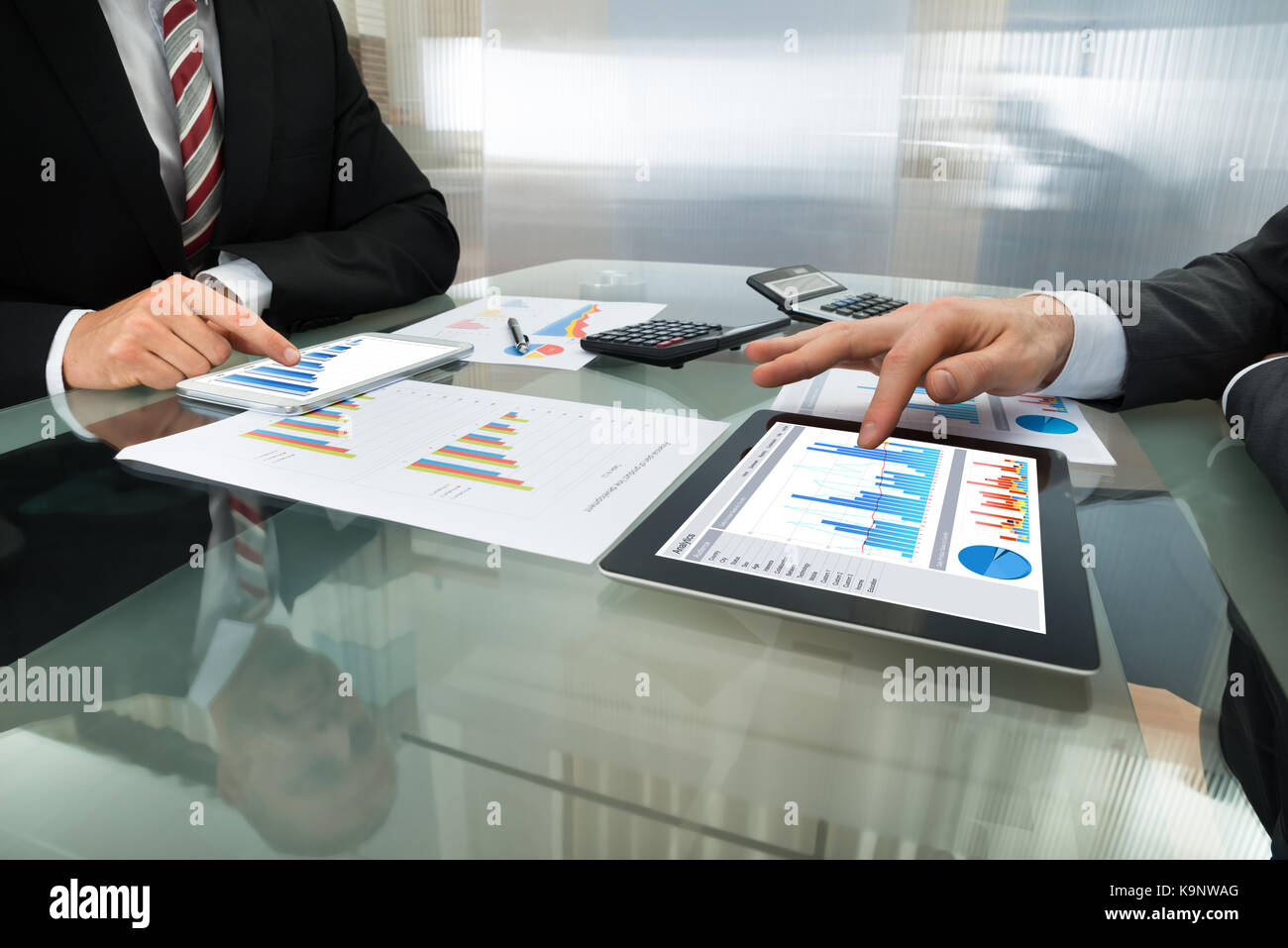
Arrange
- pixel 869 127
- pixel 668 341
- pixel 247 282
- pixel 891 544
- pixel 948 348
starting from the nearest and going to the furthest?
1. pixel 891 544
2. pixel 948 348
3. pixel 668 341
4. pixel 247 282
5. pixel 869 127

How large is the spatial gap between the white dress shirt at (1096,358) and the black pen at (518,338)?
52cm

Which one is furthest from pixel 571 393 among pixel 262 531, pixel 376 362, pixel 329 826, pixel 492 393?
pixel 329 826

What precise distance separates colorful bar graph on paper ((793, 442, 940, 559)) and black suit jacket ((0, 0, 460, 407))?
2.33 ft

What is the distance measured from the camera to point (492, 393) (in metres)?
0.71

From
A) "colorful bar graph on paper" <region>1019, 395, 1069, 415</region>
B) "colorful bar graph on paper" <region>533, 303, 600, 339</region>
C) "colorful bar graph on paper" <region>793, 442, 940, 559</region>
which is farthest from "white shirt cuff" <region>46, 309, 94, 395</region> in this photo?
"colorful bar graph on paper" <region>1019, 395, 1069, 415</region>

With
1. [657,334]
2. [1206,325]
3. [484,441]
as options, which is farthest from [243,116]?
[1206,325]

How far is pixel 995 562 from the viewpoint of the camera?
1.32 ft

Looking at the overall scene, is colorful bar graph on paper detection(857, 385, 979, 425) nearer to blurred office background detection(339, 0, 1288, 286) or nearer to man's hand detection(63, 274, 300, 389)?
man's hand detection(63, 274, 300, 389)

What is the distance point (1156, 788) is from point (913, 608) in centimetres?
11

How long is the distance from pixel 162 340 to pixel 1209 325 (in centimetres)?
94

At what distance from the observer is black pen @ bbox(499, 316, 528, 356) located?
0.85 metres

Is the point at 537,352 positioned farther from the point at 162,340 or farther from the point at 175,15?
the point at 175,15

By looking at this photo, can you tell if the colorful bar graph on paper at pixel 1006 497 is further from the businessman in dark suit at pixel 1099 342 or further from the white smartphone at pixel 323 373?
the white smartphone at pixel 323 373

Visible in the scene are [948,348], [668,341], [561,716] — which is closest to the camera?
[561,716]
